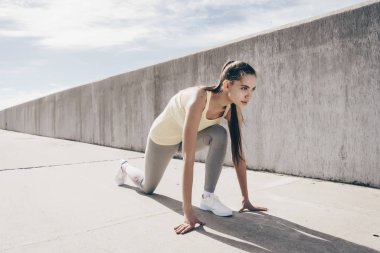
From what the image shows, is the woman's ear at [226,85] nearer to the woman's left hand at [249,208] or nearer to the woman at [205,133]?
the woman at [205,133]

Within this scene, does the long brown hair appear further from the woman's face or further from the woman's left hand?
the woman's left hand

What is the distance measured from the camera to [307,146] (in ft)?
11.5

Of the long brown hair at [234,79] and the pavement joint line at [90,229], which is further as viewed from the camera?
the long brown hair at [234,79]

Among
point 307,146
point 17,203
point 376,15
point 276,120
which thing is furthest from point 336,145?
point 17,203

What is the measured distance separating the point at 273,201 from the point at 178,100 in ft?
3.64

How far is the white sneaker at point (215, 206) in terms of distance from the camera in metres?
2.40

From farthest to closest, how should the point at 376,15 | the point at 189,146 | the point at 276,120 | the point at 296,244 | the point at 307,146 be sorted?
the point at 276,120, the point at 307,146, the point at 376,15, the point at 189,146, the point at 296,244

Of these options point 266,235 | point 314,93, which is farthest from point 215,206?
point 314,93

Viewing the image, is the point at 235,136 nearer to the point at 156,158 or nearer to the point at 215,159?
the point at 215,159

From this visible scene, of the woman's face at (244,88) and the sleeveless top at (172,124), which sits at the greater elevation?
the woman's face at (244,88)

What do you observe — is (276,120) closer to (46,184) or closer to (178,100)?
(178,100)

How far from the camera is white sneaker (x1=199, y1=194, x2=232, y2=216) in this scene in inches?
94.6

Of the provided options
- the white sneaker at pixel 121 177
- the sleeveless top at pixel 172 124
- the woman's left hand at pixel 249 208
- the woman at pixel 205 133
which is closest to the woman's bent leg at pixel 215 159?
the woman at pixel 205 133

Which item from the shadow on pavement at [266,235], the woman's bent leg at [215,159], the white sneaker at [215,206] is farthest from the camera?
the woman's bent leg at [215,159]
